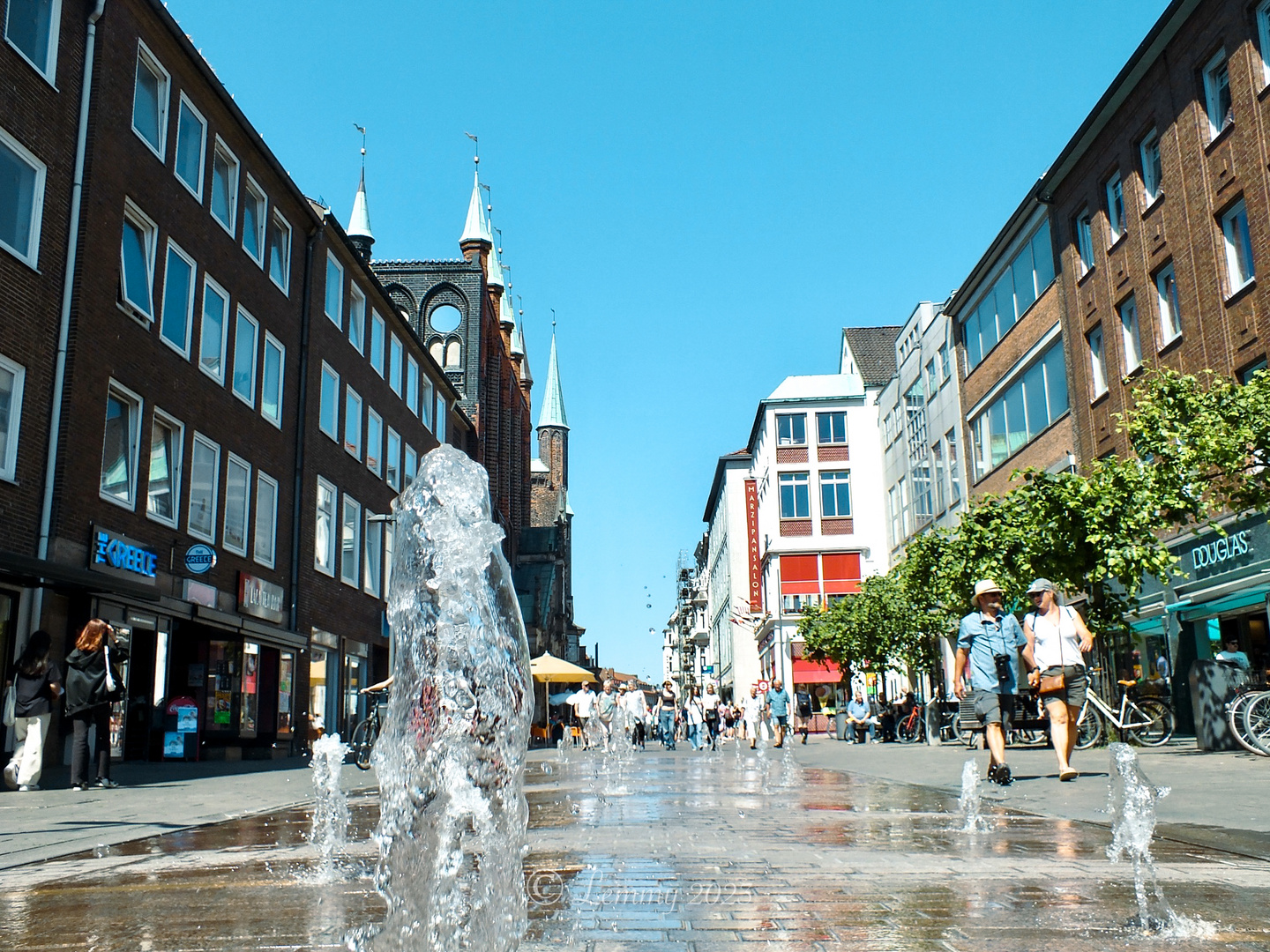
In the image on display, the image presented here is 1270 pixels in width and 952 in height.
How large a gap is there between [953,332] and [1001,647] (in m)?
30.5

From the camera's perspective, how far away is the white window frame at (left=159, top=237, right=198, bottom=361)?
2008 centimetres

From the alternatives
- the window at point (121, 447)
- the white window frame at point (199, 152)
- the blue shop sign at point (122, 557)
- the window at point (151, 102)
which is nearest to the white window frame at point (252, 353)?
the white window frame at point (199, 152)

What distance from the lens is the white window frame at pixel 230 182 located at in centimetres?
2283

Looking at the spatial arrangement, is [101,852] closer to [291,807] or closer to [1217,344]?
[291,807]

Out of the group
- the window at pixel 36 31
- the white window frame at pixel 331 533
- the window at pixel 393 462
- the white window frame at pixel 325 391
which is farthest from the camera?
the window at pixel 393 462

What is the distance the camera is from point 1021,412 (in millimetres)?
33500

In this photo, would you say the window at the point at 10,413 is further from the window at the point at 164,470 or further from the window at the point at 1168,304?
the window at the point at 1168,304

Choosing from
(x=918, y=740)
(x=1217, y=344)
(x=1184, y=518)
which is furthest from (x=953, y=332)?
(x=1184, y=518)

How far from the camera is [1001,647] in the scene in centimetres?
1130

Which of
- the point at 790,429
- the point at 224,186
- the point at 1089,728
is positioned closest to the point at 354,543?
the point at 224,186

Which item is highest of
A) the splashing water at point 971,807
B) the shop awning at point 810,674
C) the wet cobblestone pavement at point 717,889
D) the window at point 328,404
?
the window at point 328,404

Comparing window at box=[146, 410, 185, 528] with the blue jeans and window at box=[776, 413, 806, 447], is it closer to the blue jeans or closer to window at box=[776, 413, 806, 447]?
the blue jeans

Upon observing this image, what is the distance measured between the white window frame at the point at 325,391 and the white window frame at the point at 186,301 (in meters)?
7.58

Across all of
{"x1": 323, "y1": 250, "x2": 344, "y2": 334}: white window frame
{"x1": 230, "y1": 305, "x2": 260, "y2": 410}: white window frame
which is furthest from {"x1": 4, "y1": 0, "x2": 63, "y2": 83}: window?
{"x1": 323, "y1": 250, "x2": 344, "y2": 334}: white window frame
